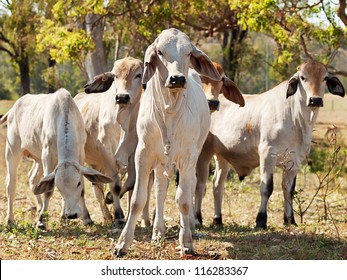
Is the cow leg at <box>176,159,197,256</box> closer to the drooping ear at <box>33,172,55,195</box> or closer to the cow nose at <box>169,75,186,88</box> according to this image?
the cow nose at <box>169,75,186,88</box>

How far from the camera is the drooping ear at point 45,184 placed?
25.7 feet

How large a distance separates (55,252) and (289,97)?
142 inches

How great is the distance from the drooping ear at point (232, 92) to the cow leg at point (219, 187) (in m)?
1.17

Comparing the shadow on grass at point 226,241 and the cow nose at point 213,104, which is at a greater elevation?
the cow nose at point 213,104

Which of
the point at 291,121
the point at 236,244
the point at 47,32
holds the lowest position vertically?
the point at 236,244

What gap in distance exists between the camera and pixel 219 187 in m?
9.88

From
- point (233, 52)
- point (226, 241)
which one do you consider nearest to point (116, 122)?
point (226, 241)

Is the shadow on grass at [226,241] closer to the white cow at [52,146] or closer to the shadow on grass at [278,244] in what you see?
the shadow on grass at [278,244]

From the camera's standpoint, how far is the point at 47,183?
25.8 ft

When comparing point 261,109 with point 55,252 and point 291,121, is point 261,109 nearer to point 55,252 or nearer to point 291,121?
point 291,121

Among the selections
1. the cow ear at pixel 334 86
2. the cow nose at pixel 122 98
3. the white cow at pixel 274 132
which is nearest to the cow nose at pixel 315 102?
the white cow at pixel 274 132

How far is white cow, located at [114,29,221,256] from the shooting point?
6.43m

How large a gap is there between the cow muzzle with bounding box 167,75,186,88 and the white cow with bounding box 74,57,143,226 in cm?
210
